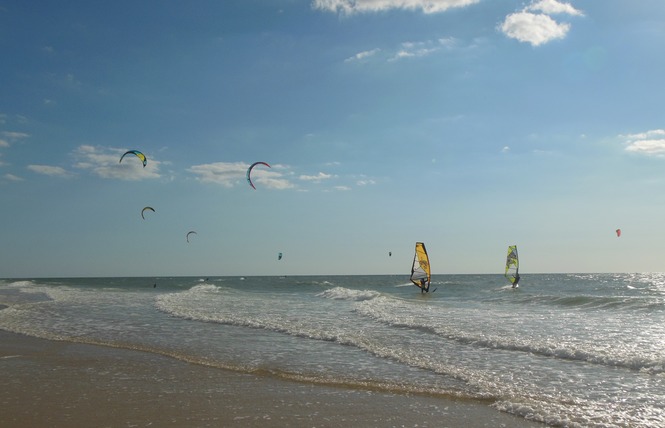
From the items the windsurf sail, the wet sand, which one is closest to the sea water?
the wet sand

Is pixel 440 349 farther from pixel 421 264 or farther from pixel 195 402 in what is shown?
pixel 421 264

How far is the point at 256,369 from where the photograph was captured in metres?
7.85

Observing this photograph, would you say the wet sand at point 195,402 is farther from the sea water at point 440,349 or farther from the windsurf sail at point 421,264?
the windsurf sail at point 421,264

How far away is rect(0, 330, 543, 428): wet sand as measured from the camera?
5.21 metres

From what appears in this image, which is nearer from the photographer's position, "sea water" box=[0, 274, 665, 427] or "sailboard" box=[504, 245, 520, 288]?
"sea water" box=[0, 274, 665, 427]

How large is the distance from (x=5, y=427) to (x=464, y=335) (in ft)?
28.0

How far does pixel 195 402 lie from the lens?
5918 millimetres

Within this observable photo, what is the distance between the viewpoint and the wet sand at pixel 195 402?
205 inches

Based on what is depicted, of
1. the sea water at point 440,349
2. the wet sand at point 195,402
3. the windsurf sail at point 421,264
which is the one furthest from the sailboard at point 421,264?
the wet sand at point 195,402

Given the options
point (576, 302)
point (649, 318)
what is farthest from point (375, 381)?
point (576, 302)

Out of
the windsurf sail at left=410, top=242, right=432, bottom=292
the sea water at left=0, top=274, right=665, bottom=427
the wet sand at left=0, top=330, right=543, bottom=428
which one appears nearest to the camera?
the wet sand at left=0, top=330, right=543, bottom=428

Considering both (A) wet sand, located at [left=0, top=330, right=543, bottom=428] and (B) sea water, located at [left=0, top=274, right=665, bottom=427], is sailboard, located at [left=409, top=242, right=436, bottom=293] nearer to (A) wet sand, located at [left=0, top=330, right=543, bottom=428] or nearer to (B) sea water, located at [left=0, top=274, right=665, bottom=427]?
(B) sea water, located at [left=0, top=274, right=665, bottom=427]

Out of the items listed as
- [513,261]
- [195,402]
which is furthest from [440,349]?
[513,261]

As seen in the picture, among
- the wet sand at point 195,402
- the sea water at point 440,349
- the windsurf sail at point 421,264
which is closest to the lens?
the wet sand at point 195,402
